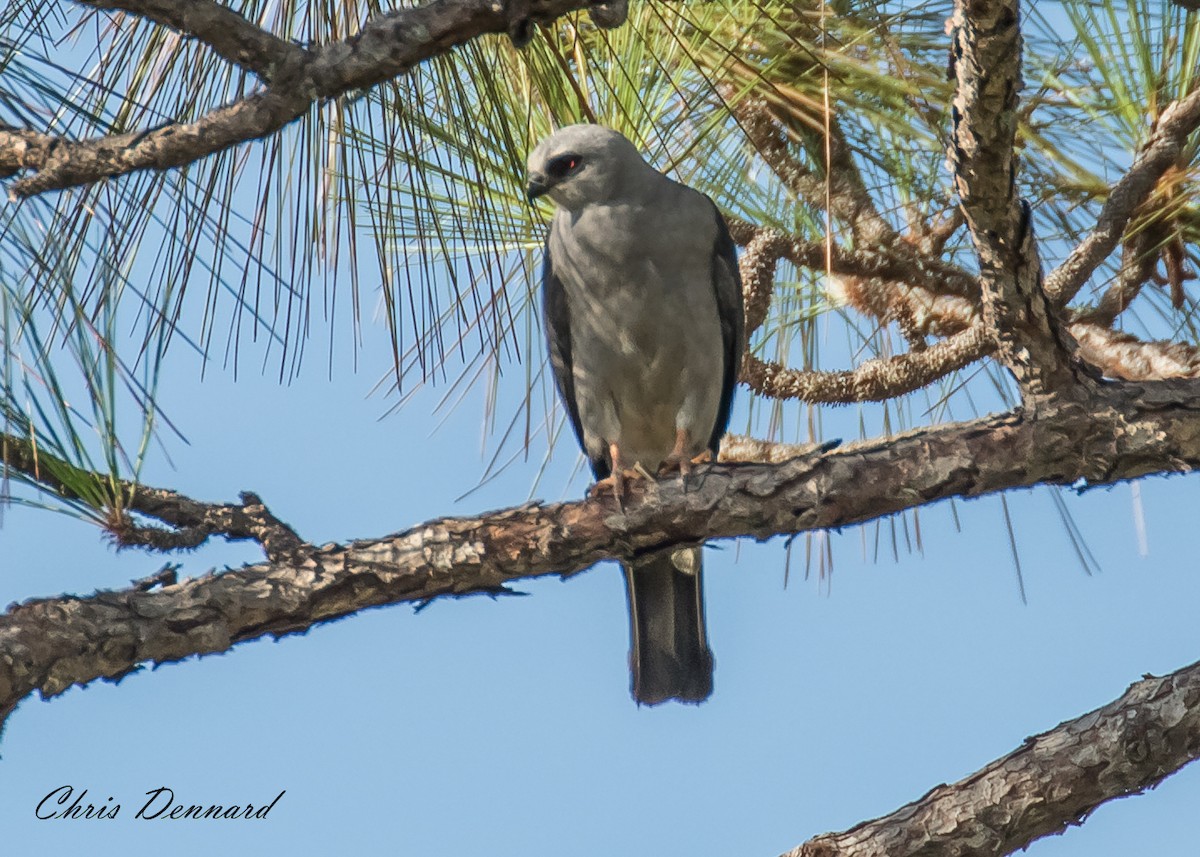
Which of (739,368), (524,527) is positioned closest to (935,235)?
(739,368)

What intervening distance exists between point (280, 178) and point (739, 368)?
1645mm

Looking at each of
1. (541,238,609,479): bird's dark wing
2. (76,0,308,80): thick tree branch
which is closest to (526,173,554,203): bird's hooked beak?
(541,238,609,479): bird's dark wing

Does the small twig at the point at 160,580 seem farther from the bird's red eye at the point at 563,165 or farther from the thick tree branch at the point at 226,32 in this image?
the bird's red eye at the point at 563,165

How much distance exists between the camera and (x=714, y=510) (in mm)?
2898

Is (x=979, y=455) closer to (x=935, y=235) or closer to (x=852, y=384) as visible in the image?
(x=852, y=384)

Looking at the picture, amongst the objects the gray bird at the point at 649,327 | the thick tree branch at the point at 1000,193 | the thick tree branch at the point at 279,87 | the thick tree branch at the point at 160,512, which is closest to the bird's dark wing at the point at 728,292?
the gray bird at the point at 649,327

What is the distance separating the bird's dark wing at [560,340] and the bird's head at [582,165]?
0.31 metres

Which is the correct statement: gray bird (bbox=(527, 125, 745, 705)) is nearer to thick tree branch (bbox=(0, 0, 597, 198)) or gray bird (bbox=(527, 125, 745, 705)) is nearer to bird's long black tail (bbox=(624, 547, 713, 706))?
bird's long black tail (bbox=(624, 547, 713, 706))

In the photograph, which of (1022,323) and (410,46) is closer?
(410,46)

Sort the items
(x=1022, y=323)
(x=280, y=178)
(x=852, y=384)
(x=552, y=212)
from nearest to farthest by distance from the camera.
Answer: (x=1022, y=323), (x=280, y=178), (x=852, y=384), (x=552, y=212)

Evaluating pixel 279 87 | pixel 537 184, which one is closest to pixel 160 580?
pixel 279 87

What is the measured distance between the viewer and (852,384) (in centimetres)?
382

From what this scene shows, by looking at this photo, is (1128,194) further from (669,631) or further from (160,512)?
(160,512)

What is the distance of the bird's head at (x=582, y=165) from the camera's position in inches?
147
